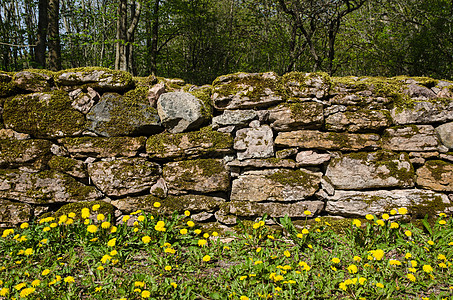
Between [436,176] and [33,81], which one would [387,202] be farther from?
[33,81]

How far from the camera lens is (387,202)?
3562mm

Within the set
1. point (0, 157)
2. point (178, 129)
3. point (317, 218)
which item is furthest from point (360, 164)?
point (0, 157)

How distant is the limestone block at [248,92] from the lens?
3799 mm

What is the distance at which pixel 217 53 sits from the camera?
1147cm

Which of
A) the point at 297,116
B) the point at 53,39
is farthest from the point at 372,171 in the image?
the point at 53,39

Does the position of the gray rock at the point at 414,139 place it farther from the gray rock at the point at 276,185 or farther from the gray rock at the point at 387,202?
the gray rock at the point at 276,185

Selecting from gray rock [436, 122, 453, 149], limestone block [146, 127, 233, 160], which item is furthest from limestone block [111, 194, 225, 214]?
gray rock [436, 122, 453, 149]

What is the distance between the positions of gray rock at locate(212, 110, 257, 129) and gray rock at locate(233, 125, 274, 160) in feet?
0.55

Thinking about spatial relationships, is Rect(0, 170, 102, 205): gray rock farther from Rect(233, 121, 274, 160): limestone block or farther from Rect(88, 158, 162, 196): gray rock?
Rect(233, 121, 274, 160): limestone block

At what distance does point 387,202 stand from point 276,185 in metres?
1.48

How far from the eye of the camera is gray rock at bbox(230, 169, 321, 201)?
12.0ft

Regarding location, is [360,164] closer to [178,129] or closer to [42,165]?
[178,129]

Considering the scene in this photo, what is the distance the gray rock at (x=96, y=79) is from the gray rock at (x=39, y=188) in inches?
52.2

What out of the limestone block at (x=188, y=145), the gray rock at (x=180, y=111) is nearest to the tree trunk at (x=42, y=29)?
the gray rock at (x=180, y=111)
